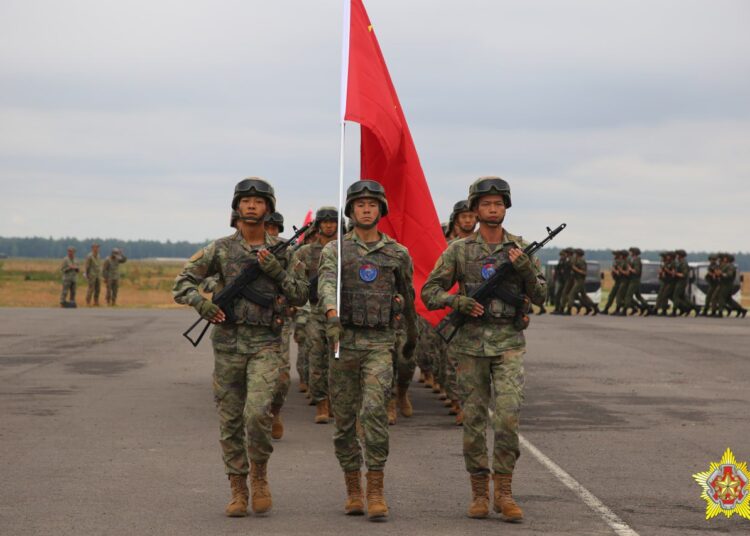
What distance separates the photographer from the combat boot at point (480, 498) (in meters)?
7.71

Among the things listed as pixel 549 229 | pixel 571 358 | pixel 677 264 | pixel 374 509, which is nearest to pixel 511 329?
pixel 549 229

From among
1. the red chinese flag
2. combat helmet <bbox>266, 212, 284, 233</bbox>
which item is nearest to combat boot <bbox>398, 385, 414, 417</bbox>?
the red chinese flag

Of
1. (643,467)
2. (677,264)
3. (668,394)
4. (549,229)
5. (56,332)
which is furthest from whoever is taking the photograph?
(677,264)

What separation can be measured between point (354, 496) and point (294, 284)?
1.48 meters

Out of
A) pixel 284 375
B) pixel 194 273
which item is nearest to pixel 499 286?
pixel 194 273

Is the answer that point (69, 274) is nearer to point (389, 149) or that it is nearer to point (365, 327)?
point (389, 149)

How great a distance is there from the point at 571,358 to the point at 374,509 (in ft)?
45.1

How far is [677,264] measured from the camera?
40.2m

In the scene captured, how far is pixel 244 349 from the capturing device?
313 inches

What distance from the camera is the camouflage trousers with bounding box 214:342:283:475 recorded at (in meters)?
7.82

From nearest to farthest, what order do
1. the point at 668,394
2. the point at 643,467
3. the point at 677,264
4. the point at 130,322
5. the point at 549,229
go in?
1. the point at 549,229
2. the point at 643,467
3. the point at 668,394
4. the point at 130,322
5. the point at 677,264

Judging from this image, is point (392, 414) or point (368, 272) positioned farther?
point (392, 414)

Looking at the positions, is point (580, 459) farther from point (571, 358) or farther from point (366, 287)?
point (571, 358)

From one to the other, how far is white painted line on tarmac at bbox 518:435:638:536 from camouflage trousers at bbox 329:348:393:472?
1.48m
